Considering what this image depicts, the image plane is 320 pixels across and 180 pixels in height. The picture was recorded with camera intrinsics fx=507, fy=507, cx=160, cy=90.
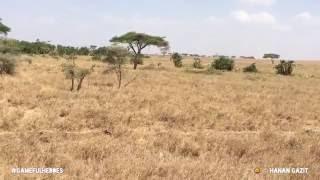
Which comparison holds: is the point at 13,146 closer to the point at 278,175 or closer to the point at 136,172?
the point at 136,172

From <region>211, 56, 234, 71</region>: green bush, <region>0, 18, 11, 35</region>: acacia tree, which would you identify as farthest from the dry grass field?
<region>211, 56, 234, 71</region>: green bush

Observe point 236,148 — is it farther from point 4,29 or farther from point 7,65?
point 4,29

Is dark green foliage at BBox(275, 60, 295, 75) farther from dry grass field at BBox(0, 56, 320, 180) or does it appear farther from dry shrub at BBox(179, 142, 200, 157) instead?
dry shrub at BBox(179, 142, 200, 157)

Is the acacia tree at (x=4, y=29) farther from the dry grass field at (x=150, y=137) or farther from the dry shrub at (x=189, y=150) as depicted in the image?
the dry shrub at (x=189, y=150)

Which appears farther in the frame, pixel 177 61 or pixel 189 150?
pixel 177 61

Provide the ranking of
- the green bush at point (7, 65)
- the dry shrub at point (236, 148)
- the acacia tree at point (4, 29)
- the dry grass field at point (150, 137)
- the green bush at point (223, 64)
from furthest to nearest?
the green bush at point (223, 64) → the acacia tree at point (4, 29) → the green bush at point (7, 65) → the dry shrub at point (236, 148) → the dry grass field at point (150, 137)

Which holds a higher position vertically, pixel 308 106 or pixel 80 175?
pixel 80 175

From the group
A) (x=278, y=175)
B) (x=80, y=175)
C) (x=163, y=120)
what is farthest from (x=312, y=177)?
(x=163, y=120)

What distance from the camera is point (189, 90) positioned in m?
27.5

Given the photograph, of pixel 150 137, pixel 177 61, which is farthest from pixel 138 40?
pixel 150 137

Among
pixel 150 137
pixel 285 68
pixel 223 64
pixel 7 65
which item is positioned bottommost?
pixel 285 68

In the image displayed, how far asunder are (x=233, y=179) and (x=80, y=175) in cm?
161

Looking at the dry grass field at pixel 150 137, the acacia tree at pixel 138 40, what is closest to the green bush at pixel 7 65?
the dry grass field at pixel 150 137

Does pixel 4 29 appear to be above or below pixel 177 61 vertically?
above
